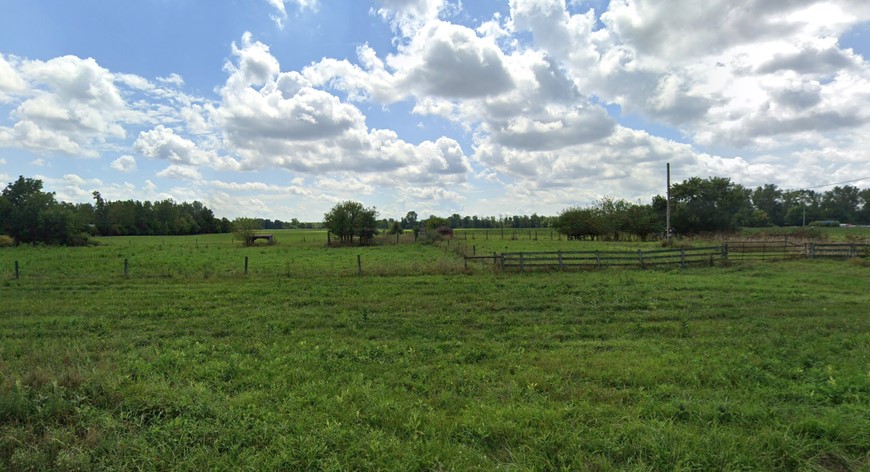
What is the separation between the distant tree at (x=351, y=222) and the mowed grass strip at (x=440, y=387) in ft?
133

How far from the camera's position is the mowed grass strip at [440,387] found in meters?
4.03

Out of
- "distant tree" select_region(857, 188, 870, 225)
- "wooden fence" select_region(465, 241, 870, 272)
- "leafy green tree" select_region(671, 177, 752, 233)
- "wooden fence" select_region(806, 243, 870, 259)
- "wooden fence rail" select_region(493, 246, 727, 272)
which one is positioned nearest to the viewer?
"wooden fence rail" select_region(493, 246, 727, 272)

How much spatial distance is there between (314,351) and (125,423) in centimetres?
310

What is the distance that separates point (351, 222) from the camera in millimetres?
52125

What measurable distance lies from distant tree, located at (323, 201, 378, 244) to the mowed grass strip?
40.4m

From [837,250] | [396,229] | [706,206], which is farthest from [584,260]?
[706,206]

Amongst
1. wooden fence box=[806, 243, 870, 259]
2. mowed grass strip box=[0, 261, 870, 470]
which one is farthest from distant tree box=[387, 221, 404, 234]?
mowed grass strip box=[0, 261, 870, 470]

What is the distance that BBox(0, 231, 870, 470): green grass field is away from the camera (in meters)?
4.03

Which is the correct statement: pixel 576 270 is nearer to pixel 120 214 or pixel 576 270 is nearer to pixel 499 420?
pixel 499 420

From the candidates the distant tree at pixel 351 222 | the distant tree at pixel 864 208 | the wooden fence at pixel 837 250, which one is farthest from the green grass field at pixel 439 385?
the distant tree at pixel 864 208

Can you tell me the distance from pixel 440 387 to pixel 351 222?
47.8 metres

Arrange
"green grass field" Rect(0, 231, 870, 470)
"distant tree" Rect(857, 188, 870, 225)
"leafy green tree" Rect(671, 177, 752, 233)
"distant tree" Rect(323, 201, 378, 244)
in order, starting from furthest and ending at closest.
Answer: "distant tree" Rect(857, 188, 870, 225) → "leafy green tree" Rect(671, 177, 752, 233) → "distant tree" Rect(323, 201, 378, 244) → "green grass field" Rect(0, 231, 870, 470)

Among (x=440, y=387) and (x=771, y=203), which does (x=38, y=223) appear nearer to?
(x=440, y=387)

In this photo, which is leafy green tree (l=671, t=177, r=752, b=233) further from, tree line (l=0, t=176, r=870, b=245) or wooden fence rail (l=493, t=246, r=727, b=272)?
wooden fence rail (l=493, t=246, r=727, b=272)
